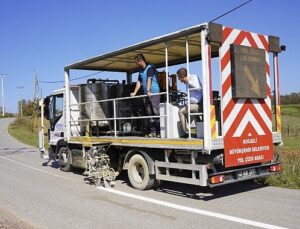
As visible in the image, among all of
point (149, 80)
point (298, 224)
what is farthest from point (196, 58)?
point (298, 224)

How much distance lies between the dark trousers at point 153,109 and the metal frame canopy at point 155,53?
117cm

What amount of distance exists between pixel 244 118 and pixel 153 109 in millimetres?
2240

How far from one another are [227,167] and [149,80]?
109 inches

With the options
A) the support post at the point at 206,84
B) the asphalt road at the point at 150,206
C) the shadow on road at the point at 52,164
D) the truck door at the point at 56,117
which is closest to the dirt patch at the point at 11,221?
the asphalt road at the point at 150,206

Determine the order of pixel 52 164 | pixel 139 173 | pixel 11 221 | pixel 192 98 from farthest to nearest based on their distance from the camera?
pixel 52 164 < pixel 139 173 < pixel 192 98 < pixel 11 221

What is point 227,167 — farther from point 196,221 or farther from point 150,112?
point 150,112

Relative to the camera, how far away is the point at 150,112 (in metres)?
9.52

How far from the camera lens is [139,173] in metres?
9.24

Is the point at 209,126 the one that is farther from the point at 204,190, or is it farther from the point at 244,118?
the point at 204,190

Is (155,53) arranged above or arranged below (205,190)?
above

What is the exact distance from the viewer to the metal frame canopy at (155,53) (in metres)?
8.06

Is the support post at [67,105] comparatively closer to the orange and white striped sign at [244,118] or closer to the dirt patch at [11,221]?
the dirt patch at [11,221]

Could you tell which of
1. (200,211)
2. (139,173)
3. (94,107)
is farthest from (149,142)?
(94,107)

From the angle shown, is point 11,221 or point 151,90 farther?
point 151,90
